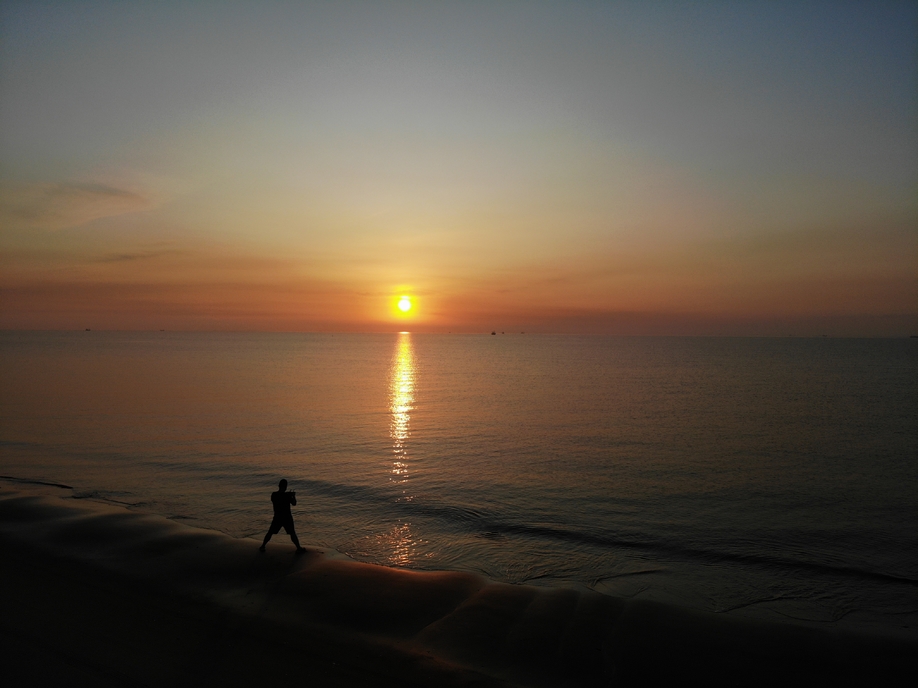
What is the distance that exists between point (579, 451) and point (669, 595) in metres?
19.8

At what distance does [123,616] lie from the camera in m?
11.2

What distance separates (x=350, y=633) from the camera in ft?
36.1

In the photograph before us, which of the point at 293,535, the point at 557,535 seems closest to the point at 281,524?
the point at 293,535

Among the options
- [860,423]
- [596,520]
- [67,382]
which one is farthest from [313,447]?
[67,382]

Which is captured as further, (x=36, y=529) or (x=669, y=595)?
(x=36, y=529)

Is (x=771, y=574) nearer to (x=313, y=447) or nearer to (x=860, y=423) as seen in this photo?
(x=313, y=447)

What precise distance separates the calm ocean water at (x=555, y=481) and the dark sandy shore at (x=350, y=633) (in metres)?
2.28

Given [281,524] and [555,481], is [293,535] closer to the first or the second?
[281,524]

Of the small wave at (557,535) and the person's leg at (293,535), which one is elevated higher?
the person's leg at (293,535)

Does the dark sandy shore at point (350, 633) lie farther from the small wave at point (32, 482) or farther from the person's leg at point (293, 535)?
the small wave at point (32, 482)

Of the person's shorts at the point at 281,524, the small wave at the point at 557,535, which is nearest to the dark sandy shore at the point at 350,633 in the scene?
the person's shorts at the point at 281,524

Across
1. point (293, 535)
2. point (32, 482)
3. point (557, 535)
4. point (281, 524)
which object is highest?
point (281, 524)

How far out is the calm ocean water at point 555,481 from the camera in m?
16.3

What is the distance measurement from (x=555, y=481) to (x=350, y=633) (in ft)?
56.9
